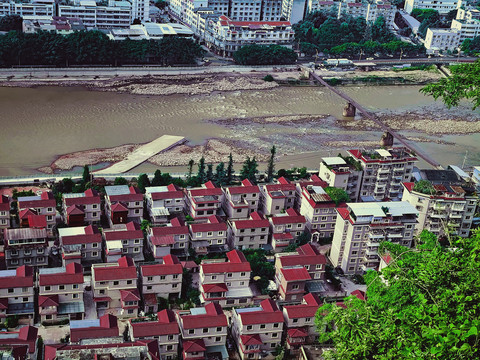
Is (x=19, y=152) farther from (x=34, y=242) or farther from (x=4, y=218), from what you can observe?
(x=34, y=242)

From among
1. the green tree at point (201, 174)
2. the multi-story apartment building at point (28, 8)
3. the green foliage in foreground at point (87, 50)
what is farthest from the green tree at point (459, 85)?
the multi-story apartment building at point (28, 8)

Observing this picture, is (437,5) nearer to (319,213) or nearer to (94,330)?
(319,213)

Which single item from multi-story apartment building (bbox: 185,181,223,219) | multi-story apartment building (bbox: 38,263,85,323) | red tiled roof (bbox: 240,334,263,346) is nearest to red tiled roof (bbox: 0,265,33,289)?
multi-story apartment building (bbox: 38,263,85,323)

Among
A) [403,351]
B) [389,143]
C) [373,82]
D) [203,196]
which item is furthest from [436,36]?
→ [403,351]

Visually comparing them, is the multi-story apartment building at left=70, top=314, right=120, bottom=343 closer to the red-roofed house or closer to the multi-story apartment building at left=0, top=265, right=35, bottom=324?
the red-roofed house

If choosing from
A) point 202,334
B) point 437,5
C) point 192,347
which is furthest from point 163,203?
point 437,5
